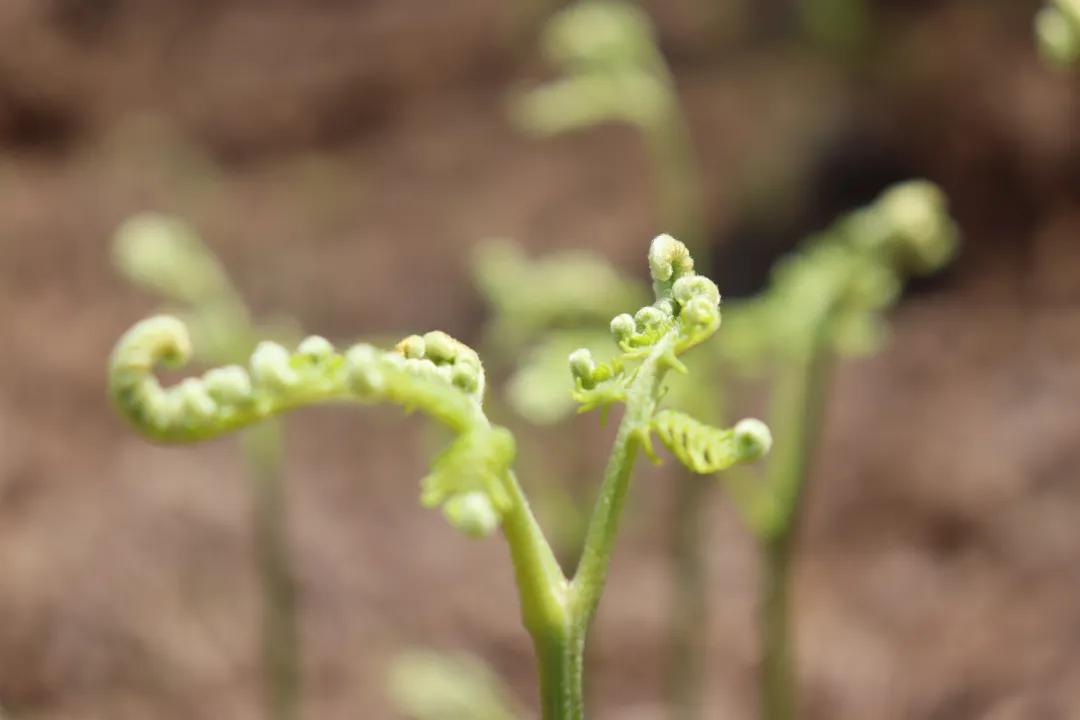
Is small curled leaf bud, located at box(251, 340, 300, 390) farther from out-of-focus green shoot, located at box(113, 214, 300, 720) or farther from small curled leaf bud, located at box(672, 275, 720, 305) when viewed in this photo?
out-of-focus green shoot, located at box(113, 214, 300, 720)

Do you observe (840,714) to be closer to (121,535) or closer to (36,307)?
(121,535)

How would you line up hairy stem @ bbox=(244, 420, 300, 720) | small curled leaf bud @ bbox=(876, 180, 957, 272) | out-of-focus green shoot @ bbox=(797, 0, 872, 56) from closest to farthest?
small curled leaf bud @ bbox=(876, 180, 957, 272) → hairy stem @ bbox=(244, 420, 300, 720) → out-of-focus green shoot @ bbox=(797, 0, 872, 56)

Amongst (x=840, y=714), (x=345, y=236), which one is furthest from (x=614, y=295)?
(x=345, y=236)

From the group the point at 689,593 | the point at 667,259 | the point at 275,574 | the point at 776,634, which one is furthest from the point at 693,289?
the point at 275,574

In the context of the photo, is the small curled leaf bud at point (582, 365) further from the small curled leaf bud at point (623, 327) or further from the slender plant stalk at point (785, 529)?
the slender plant stalk at point (785, 529)

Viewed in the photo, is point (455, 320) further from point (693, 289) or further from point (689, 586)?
point (693, 289)

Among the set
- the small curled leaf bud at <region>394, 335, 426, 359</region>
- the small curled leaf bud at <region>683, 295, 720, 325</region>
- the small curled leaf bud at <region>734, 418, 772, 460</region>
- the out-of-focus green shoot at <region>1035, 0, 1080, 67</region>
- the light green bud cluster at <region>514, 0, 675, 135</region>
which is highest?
the light green bud cluster at <region>514, 0, 675, 135</region>

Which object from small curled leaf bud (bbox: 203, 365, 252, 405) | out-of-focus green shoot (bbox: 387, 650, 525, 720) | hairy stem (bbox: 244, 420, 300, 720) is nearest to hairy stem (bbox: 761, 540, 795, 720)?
out-of-focus green shoot (bbox: 387, 650, 525, 720)
